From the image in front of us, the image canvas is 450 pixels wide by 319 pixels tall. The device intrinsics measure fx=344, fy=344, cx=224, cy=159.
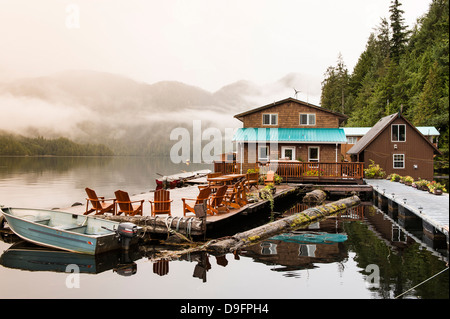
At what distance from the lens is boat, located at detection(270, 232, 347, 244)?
1147 centimetres

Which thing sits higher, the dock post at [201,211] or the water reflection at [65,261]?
the dock post at [201,211]

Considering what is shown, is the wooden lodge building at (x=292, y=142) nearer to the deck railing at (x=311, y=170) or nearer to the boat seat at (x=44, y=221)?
the deck railing at (x=311, y=170)

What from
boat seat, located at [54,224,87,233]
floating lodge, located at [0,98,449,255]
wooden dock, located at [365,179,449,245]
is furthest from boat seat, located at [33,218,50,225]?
wooden dock, located at [365,179,449,245]

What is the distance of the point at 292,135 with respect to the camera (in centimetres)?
2764

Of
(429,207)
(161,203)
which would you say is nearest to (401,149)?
(429,207)

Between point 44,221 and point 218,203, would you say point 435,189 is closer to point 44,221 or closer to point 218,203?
point 218,203

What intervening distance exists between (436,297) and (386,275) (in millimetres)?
1467

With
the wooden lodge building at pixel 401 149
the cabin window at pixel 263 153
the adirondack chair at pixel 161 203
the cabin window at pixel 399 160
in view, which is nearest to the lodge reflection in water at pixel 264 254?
the adirondack chair at pixel 161 203

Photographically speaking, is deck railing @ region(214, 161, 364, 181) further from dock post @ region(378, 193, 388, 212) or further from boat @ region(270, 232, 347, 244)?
boat @ region(270, 232, 347, 244)

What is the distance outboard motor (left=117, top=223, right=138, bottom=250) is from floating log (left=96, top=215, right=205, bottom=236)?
1000 millimetres

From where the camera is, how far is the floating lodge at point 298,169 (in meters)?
13.2

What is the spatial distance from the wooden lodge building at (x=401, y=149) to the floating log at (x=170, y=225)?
948 inches
